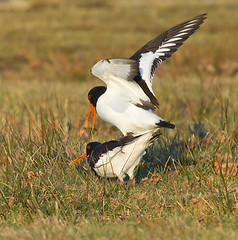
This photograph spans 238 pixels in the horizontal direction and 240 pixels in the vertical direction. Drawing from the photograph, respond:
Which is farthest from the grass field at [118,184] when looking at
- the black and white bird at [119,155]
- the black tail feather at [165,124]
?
the black tail feather at [165,124]

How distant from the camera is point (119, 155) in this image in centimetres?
395

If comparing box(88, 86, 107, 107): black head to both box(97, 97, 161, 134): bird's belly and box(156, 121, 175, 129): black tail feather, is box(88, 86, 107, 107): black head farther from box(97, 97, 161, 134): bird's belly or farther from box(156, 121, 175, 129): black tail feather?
box(156, 121, 175, 129): black tail feather

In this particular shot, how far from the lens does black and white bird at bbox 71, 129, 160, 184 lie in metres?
3.84

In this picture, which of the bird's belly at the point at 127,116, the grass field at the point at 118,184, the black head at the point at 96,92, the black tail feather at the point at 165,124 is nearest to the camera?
the grass field at the point at 118,184

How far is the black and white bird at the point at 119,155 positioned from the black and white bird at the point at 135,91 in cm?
11

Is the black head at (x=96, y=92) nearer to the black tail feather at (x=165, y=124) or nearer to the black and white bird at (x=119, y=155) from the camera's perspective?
the black and white bird at (x=119, y=155)

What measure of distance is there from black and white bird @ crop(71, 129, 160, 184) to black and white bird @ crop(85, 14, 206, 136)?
0.11 metres

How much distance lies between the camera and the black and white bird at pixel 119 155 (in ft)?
12.6

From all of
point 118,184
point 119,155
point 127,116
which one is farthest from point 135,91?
point 118,184

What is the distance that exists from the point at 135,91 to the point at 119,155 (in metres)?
0.62

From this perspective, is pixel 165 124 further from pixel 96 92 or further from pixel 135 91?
pixel 96 92

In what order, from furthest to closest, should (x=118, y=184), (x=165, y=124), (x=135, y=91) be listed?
(x=118, y=184)
(x=135, y=91)
(x=165, y=124)

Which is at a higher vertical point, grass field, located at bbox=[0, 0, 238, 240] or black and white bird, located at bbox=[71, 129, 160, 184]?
black and white bird, located at bbox=[71, 129, 160, 184]

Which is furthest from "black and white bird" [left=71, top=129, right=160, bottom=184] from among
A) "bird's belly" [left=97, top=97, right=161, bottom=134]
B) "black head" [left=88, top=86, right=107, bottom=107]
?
"black head" [left=88, top=86, right=107, bottom=107]
